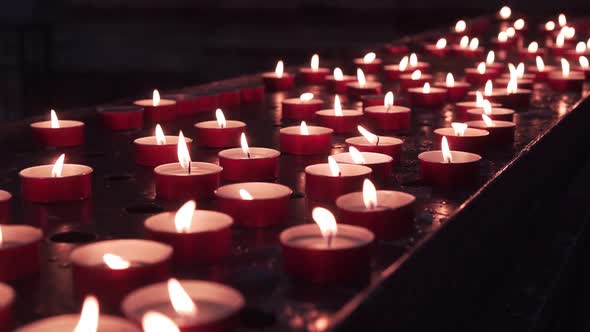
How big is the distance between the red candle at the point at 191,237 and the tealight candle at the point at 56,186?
34 centimetres

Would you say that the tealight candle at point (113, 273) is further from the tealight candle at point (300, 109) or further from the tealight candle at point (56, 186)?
the tealight candle at point (300, 109)

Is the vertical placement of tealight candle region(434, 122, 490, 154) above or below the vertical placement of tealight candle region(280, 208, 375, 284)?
above

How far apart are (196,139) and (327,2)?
8.17 meters

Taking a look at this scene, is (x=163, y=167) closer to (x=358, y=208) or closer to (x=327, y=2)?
(x=358, y=208)

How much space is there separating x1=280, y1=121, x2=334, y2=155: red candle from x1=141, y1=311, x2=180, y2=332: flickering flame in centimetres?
117

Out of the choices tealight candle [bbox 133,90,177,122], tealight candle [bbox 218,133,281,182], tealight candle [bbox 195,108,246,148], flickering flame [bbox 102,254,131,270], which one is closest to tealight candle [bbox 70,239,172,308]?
flickering flame [bbox 102,254,131,270]

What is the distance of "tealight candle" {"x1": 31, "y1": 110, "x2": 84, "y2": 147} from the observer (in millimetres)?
2131

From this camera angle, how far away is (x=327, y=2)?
10195 mm

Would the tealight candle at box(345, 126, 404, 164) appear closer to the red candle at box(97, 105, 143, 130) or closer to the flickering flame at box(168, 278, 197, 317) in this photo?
the red candle at box(97, 105, 143, 130)

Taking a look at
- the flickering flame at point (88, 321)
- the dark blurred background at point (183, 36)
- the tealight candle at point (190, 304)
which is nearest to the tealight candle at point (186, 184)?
the tealight candle at point (190, 304)

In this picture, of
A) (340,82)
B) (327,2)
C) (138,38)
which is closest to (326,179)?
(340,82)

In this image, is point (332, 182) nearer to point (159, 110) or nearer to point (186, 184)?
point (186, 184)

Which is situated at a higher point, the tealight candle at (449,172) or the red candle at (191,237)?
the tealight candle at (449,172)

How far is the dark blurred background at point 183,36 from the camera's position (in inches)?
382
